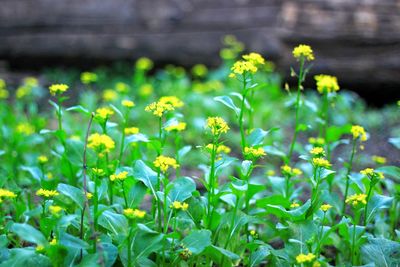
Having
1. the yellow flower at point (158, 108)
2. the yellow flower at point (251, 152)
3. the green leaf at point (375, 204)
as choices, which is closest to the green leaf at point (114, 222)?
the yellow flower at point (158, 108)

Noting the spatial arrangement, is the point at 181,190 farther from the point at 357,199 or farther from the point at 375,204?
the point at 375,204

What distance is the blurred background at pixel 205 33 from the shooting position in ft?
16.1

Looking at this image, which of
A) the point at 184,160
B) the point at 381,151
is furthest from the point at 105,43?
the point at 381,151

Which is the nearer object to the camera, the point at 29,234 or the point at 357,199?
the point at 29,234

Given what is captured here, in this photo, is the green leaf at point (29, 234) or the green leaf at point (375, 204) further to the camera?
the green leaf at point (375, 204)

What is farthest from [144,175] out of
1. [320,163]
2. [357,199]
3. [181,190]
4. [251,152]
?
[357,199]

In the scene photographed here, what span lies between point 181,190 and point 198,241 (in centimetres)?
26

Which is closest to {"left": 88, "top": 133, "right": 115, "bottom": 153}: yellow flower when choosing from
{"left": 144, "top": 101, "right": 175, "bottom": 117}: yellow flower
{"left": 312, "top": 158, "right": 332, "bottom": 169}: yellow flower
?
{"left": 144, "top": 101, "right": 175, "bottom": 117}: yellow flower

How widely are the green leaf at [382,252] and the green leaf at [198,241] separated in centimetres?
65

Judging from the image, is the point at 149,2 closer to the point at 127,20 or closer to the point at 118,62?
the point at 127,20

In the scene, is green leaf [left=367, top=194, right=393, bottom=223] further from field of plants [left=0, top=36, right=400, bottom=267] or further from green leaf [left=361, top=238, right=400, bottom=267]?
green leaf [left=361, top=238, right=400, bottom=267]

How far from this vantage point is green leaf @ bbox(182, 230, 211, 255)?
1.99 m

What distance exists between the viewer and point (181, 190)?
7.23 ft

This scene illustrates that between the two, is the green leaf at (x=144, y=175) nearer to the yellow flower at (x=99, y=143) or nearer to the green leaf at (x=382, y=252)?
the yellow flower at (x=99, y=143)
